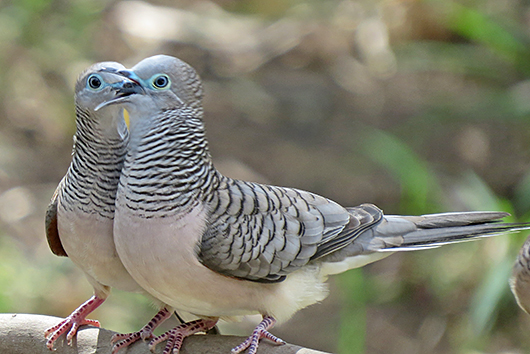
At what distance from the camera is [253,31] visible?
28.1 ft

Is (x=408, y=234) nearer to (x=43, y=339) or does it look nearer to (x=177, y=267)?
(x=177, y=267)

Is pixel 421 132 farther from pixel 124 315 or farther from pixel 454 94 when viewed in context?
pixel 124 315

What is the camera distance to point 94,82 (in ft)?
6.32

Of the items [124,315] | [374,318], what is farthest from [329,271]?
[374,318]

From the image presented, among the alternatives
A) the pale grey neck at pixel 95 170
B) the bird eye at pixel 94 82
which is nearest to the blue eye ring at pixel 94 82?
the bird eye at pixel 94 82

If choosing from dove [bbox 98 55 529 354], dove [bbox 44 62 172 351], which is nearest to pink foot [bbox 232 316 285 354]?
dove [bbox 98 55 529 354]

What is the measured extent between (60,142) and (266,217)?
15.3 feet

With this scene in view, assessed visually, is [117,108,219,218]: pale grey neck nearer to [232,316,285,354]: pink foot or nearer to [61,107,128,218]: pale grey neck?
[61,107,128,218]: pale grey neck

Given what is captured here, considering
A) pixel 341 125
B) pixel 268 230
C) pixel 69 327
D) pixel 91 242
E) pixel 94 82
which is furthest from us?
pixel 341 125

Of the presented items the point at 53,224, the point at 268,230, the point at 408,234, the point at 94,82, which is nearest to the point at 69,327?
the point at 53,224

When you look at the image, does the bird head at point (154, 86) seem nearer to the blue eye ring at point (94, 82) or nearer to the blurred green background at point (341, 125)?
the blue eye ring at point (94, 82)

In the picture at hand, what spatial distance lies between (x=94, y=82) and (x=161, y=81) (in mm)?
206

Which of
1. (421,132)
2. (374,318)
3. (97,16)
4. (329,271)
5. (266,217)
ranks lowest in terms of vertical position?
(374,318)

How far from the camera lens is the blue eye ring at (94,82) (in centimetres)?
192
